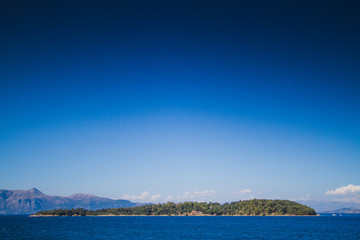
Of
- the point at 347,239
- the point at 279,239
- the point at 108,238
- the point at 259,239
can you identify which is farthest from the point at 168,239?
the point at 347,239

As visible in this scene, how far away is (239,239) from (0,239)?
231 ft

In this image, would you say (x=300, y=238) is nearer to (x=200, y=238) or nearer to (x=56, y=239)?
(x=200, y=238)

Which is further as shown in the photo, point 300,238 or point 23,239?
point 300,238

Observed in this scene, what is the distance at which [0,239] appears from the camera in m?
83.5

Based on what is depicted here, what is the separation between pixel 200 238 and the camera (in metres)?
85.0

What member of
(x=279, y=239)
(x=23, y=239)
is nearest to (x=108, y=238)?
(x=23, y=239)

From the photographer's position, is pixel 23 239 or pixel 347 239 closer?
pixel 23 239

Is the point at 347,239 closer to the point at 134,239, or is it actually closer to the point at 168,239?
the point at 168,239

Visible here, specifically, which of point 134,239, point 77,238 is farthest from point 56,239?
point 134,239

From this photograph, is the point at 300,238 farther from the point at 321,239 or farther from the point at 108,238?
the point at 108,238

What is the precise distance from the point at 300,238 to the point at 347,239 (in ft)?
48.0

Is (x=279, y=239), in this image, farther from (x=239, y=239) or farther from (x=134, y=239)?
(x=134, y=239)

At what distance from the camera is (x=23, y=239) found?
3209 inches

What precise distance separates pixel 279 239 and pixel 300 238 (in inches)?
365
